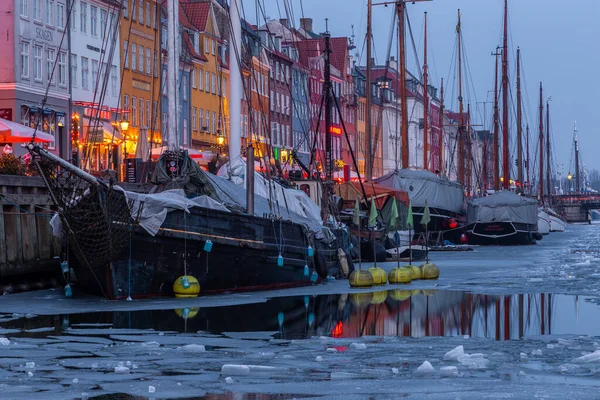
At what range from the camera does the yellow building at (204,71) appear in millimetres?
90125

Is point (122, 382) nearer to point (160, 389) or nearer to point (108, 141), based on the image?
point (160, 389)

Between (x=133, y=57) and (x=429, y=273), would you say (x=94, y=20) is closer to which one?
(x=133, y=57)

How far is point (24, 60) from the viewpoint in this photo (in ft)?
204

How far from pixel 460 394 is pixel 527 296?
15547 mm

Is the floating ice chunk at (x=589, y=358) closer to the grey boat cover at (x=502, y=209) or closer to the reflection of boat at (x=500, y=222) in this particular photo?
the reflection of boat at (x=500, y=222)

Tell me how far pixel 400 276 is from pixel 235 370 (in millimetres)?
19879

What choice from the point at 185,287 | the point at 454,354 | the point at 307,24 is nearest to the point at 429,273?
the point at 185,287

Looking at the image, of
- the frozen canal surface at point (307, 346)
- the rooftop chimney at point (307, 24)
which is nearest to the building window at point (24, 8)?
the frozen canal surface at point (307, 346)

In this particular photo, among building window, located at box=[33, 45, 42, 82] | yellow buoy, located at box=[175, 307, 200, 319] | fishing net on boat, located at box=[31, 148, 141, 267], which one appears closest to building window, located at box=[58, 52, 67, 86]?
building window, located at box=[33, 45, 42, 82]

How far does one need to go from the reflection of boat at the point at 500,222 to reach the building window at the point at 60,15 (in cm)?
2780

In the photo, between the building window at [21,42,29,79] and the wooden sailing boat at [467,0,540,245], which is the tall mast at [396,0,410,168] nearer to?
the wooden sailing boat at [467,0,540,245]

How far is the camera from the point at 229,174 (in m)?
34.3

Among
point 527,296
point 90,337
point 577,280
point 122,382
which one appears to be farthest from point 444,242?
point 122,382

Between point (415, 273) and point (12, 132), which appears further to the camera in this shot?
point (12, 132)
